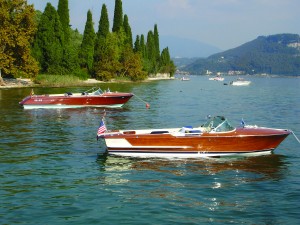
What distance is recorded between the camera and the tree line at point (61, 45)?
58.1 metres

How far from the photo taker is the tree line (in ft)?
190

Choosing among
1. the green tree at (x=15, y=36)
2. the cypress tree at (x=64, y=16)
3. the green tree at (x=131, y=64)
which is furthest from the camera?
the green tree at (x=131, y=64)

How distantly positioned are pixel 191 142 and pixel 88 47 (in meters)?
67.7

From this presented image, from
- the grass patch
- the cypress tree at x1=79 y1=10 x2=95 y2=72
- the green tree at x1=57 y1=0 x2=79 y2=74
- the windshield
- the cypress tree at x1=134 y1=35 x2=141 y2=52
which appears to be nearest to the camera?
the windshield

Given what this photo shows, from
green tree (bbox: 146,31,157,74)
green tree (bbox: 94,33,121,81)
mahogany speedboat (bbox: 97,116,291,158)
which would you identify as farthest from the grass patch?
green tree (bbox: 146,31,157,74)

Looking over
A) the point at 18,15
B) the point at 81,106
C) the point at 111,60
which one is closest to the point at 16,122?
the point at 81,106

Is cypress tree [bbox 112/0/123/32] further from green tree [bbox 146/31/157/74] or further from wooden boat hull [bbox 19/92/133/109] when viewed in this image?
wooden boat hull [bbox 19/92/133/109]

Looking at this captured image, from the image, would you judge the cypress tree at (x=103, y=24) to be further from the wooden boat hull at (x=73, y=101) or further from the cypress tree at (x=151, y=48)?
the wooden boat hull at (x=73, y=101)

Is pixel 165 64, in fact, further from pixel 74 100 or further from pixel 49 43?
pixel 74 100

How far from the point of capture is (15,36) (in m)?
57.7

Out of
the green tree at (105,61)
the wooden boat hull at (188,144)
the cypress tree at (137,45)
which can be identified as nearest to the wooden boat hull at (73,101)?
the wooden boat hull at (188,144)

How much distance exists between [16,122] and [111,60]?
57.8 metres

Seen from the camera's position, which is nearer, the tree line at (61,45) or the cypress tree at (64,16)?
the tree line at (61,45)

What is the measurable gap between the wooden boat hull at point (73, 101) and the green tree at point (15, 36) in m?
24.1
